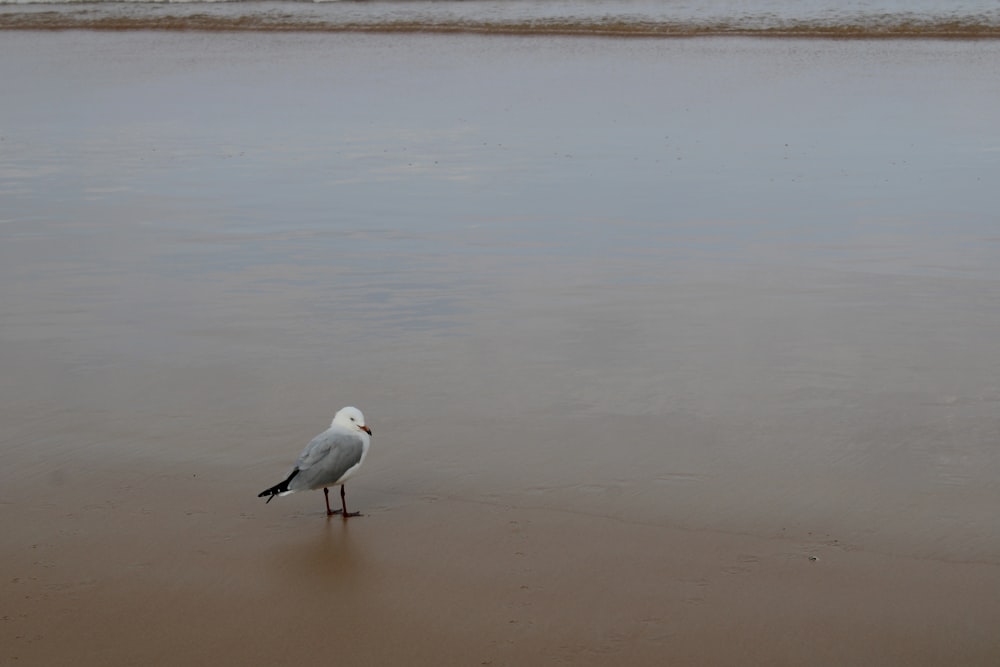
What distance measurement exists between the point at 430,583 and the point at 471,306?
3.25 meters

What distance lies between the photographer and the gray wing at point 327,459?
16.3ft

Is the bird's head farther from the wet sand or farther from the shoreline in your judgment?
the shoreline

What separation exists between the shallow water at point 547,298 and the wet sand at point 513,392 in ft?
0.10

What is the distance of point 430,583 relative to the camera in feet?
14.8

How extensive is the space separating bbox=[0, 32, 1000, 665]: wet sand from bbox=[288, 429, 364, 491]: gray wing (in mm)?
225

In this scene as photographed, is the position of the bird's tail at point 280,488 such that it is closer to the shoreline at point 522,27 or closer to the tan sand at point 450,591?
the tan sand at point 450,591

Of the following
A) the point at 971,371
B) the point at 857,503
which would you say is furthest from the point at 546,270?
the point at 857,503

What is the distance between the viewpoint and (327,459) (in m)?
5.03

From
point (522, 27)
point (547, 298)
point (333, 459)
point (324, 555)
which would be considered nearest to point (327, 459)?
point (333, 459)

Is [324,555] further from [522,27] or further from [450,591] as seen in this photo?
[522,27]

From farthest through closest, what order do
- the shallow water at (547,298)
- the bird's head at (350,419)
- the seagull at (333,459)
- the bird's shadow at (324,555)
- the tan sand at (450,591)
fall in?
the shallow water at (547,298)
the bird's head at (350,419)
the seagull at (333,459)
the bird's shadow at (324,555)
the tan sand at (450,591)

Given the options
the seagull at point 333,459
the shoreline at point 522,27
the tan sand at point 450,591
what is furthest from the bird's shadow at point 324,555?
the shoreline at point 522,27

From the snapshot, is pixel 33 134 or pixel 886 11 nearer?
pixel 33 134

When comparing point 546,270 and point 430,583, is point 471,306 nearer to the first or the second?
point 546,270
